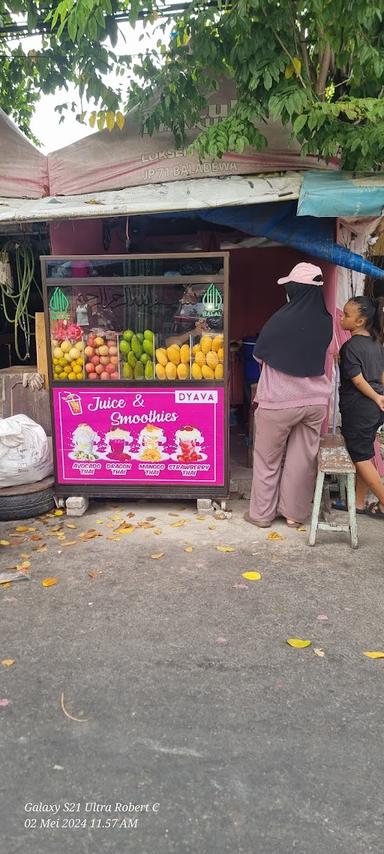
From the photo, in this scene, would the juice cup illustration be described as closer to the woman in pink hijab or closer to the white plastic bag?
the white plastic bag

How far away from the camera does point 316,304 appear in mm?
4363

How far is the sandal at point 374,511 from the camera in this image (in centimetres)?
497

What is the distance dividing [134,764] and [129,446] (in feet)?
9.20

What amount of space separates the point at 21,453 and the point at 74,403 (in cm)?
60

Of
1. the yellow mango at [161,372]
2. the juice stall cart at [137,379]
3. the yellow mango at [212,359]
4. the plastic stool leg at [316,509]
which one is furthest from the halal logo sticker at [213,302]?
the plastic stool leg at [316,509]

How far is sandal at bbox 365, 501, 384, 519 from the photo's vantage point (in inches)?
196

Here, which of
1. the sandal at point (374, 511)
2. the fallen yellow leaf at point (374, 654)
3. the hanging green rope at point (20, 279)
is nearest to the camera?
the fallen yellow leaf at point (374, 654)

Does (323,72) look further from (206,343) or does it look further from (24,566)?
(24,566)

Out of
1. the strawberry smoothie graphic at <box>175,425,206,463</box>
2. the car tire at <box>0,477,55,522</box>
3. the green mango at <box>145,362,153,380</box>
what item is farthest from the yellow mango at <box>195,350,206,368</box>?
the car tire at <box>0,477,55,522</box>

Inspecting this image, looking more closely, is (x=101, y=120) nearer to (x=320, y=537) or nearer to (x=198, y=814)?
(x=320, y=537)

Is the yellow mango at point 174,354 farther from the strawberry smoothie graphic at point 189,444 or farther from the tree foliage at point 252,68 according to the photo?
the tree foliage at point 252,68

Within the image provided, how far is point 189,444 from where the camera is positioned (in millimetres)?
4828

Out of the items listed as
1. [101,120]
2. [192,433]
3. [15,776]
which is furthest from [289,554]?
[101,120]

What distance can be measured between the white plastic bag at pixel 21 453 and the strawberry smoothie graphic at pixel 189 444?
1.15 meters
